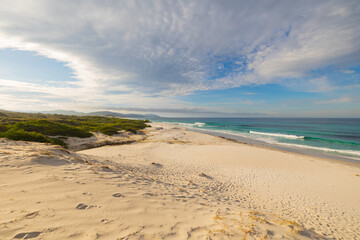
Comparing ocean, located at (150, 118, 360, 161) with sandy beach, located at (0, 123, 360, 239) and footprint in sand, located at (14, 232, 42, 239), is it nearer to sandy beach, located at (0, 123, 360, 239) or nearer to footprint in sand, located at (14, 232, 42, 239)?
sandy beach, located at (0, 123, 360, 239)

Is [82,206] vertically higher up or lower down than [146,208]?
higher up

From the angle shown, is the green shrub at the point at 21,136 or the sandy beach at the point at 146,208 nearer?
the sandy beach at the point at 146,208

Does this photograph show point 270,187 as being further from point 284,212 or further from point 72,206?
point 72,206

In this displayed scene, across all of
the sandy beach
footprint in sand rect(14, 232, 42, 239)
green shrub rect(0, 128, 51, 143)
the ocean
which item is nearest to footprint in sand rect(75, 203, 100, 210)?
the sandy beach

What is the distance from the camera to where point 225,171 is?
10.7 metres

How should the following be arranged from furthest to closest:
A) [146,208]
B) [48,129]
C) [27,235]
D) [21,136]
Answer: [48,129] < [21,136] < [146,208] < [27,235]

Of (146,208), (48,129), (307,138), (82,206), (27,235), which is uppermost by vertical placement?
(48,129)

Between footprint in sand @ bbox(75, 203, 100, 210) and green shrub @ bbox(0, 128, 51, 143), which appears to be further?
green shrub @ bbox(0, 128, 51, 143)

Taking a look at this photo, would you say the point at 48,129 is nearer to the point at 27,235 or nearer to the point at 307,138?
the point at 27,235

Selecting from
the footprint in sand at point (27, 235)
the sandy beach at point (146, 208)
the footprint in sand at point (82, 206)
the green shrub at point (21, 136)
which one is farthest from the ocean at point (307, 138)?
the green shrub at point (21, 136)

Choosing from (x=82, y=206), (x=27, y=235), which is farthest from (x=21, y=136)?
(x=27, y=235)

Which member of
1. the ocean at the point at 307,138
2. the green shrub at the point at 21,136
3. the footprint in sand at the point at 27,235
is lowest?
the ocean at the point at 307,138

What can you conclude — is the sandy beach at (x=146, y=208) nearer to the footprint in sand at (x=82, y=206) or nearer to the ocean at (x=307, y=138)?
the footprint in sand at (x=82, y=206)

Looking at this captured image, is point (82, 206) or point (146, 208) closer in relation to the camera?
point (82, 206)
